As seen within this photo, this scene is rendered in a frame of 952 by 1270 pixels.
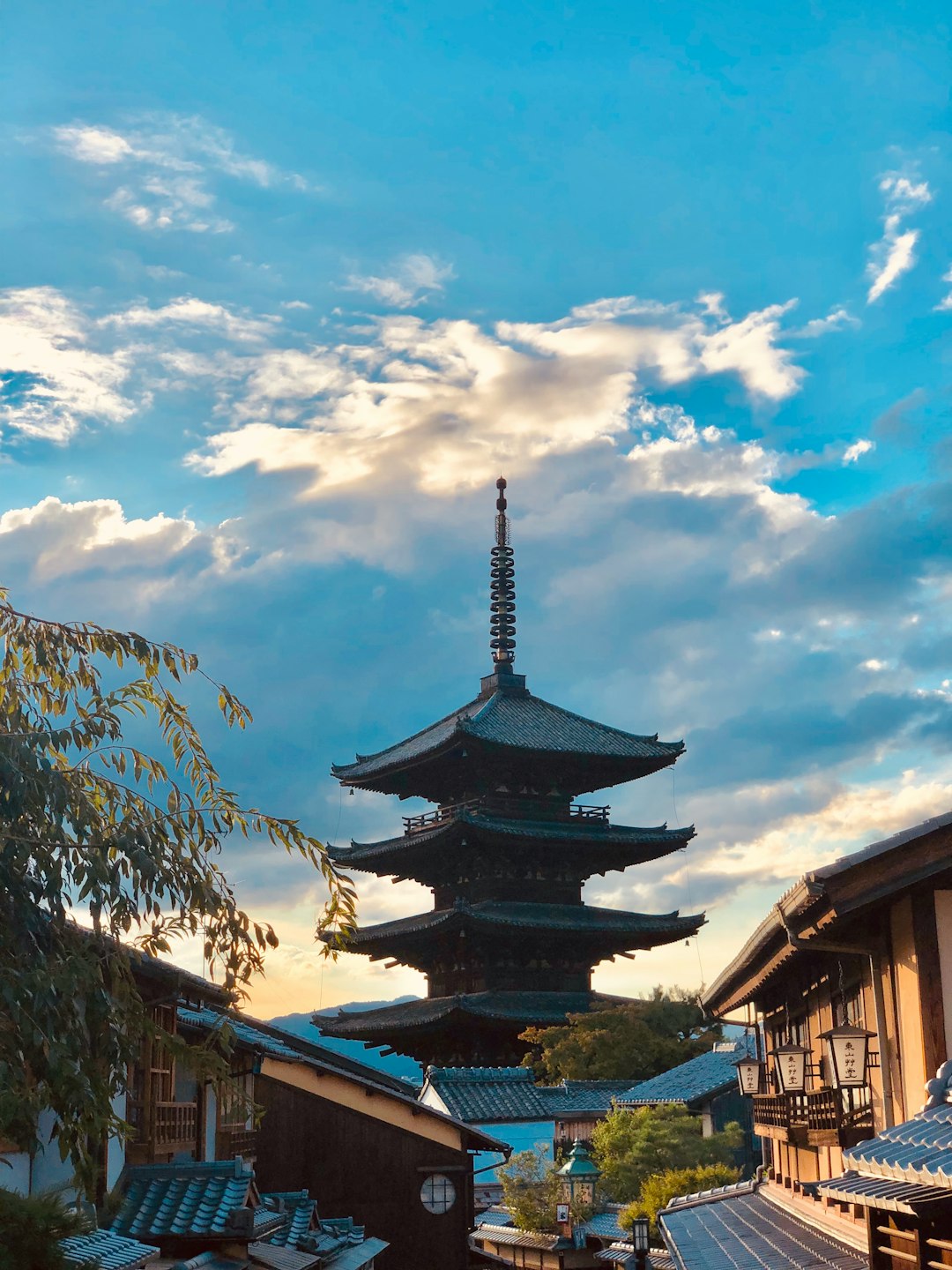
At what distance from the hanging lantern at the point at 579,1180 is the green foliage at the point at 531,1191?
1.12 feet

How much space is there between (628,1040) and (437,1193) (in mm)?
12459

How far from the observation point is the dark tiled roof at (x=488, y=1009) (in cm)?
4216

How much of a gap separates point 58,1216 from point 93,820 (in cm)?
235

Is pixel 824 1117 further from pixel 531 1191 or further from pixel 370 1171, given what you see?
pixel 531 1191

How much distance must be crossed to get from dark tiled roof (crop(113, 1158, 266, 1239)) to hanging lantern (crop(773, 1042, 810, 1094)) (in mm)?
6704

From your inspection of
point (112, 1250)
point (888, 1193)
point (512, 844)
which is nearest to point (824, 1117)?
point (888, 1193)

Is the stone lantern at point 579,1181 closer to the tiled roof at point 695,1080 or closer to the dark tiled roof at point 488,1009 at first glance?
the tiled roof at point 695,1080

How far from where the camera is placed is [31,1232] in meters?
8.13

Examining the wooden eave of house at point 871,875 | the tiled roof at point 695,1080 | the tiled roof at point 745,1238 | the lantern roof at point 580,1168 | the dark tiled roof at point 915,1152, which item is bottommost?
the lantern roof at point 580,1168

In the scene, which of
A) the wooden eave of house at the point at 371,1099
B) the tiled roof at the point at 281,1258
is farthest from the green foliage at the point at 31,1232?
the wooden eave of house at the point at 371,1099

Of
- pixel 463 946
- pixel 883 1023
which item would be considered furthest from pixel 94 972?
pixel 463 946

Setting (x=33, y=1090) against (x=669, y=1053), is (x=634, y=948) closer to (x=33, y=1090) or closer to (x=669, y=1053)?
(x=669, y=1053)

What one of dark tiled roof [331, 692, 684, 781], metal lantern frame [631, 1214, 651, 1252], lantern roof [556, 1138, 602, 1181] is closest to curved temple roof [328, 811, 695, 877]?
dark tiled roof [331, 692, 684, 781]

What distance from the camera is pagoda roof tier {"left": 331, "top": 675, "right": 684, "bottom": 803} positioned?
148 ft
